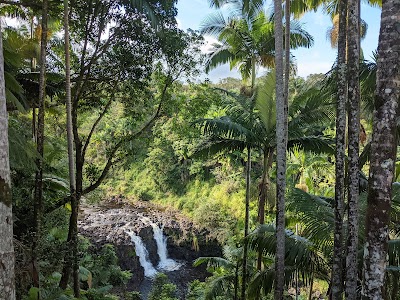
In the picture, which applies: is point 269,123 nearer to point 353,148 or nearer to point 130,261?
point 353,148

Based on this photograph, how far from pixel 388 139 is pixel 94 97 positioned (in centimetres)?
736

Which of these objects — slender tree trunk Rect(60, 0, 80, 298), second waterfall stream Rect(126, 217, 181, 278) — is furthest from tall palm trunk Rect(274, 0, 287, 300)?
second waterfall stream Rect(126, 217, 181, 278)

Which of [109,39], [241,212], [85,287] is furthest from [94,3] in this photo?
[241,212]

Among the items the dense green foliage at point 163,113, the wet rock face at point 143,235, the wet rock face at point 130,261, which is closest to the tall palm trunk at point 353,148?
the dense green foliage at point 163,113

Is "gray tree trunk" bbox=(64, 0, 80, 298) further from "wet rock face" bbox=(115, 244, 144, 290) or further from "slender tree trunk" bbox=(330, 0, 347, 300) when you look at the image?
"wet rock face" bbox=(115, 244, 144, 290)

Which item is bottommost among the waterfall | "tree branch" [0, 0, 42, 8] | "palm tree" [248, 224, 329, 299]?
the waterfall

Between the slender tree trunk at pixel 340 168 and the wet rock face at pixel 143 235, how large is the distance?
12.9 m

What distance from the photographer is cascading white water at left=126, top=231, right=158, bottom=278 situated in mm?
17984

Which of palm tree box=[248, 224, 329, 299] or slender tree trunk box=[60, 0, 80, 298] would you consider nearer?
palm tree box=[248, 224, 329, 299]

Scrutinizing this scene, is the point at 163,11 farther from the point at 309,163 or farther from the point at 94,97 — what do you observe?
the point at 309,163

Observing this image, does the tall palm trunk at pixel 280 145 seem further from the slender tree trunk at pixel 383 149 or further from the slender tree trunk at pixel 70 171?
the slender tree trunk at pixel 70 171

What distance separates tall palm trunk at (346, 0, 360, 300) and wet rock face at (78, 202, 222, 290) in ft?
43.2

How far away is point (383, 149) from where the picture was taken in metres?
3.10

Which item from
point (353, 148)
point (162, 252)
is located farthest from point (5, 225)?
point (162, 252)
